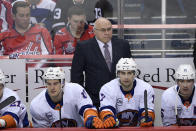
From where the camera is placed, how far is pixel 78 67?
5398mm

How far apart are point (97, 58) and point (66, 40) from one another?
0.86 metres

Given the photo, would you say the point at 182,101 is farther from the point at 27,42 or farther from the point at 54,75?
the point at 27,42

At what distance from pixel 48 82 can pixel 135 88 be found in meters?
0.97

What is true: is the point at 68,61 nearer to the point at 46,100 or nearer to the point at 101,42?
the point at 101,42

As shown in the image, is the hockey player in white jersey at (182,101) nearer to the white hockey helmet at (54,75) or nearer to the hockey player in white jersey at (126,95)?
the hockey player in white jersey at (126,95)

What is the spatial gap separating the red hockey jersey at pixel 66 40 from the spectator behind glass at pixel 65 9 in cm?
10

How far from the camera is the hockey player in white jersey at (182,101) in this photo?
5043 mm

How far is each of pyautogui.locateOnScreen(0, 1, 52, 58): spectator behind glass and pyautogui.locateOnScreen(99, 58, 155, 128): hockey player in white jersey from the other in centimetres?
146

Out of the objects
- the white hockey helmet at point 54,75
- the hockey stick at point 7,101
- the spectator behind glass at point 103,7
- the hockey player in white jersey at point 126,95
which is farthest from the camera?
the spectator behind glass at point 103,7

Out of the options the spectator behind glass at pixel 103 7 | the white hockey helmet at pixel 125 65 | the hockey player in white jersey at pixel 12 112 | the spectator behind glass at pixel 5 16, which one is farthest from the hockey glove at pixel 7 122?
the spectator behind glass at pixel 103 7

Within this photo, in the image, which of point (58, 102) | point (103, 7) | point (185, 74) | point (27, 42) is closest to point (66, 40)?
point (27, 42)

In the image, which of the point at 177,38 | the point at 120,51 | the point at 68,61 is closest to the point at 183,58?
the point at 177,38

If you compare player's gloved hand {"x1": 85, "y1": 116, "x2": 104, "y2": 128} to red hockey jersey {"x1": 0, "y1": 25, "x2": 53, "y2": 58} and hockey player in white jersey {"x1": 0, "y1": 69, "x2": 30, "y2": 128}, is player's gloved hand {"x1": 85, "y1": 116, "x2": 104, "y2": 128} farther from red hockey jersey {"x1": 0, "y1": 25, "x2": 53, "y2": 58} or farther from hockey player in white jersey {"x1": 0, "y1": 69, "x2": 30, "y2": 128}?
red hockey jersey {"x1": 0, "y1": 25, "x2": 53, "y2": 58}

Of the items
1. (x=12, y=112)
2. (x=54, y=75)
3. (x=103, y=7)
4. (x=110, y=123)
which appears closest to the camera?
(x=110, y=123)
